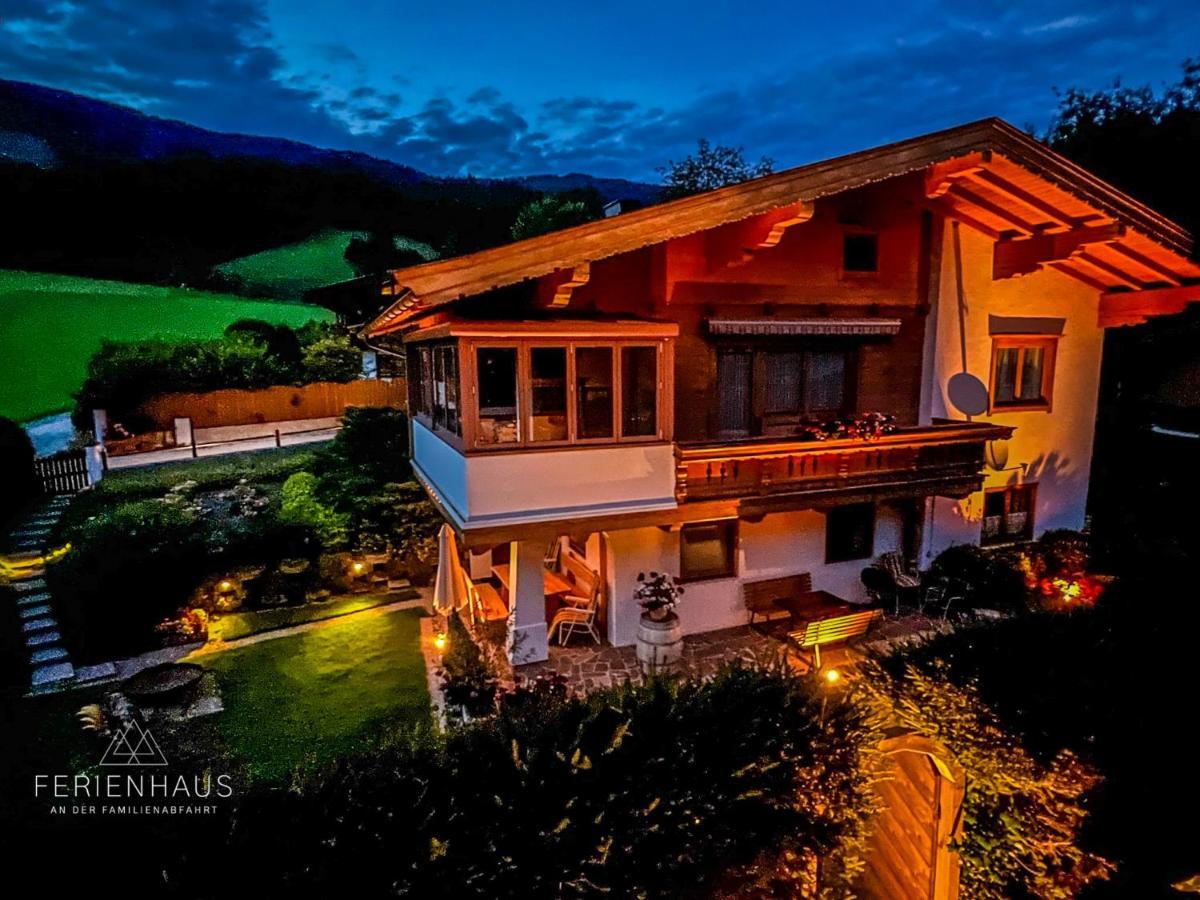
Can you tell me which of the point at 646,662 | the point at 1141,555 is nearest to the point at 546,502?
the point at 646,662

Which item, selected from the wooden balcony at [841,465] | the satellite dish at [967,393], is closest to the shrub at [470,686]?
the wooden balcony at [841,465]

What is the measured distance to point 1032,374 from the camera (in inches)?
574

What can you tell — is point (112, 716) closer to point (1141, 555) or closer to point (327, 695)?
point (327, 695)

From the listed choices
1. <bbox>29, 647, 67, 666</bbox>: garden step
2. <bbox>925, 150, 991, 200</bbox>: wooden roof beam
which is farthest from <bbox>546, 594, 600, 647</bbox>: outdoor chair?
<bbox>925, 150, 991, 200</bbox>: wooden roof beam

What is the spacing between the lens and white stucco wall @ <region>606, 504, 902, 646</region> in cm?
1191

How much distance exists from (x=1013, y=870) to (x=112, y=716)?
12.4 meters

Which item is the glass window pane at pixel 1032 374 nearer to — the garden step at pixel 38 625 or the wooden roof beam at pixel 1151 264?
the wooden roof beam at pixel 1151 264

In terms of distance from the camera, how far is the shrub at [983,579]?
13422 millimetres

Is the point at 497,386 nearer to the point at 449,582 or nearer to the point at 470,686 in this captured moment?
the point at 449,582

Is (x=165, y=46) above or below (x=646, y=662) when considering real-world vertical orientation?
above

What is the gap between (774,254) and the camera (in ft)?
38.5

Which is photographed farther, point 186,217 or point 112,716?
point 186,217

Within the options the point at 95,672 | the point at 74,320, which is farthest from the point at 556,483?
the point at 74,320

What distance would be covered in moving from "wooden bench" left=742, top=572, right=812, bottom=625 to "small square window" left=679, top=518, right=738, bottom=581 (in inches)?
20.9
